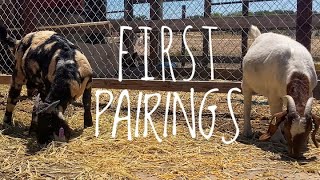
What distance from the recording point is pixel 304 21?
547 cm

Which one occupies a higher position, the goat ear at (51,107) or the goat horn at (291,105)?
the goat horn at (291,105)

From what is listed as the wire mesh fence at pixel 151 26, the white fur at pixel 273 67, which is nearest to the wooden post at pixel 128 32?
the wire mesh fence at pixel 151 26

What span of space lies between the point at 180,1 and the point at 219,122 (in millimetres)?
2050

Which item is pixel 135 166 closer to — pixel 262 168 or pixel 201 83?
pixel 262 168

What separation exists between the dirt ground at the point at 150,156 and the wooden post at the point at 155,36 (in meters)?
2.19

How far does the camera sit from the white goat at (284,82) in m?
3.88

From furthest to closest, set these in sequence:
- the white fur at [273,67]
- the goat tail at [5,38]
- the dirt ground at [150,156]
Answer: the goat tail at [5,38] → the white fur at [273,67] → the dirt ground at [150,156]

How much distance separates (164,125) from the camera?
5207 millimetres

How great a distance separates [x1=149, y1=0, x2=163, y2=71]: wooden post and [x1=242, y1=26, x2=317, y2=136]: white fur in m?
2.30

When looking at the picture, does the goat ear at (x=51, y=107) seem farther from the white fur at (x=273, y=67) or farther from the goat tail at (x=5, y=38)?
the white fur at (x=273, y=67)

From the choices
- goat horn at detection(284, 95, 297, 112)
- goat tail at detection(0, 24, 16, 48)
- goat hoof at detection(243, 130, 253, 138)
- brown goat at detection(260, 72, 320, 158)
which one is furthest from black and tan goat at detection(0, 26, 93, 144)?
goat horn at detection(284, 95, 297, 112)

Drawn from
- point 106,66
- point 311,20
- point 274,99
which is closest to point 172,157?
point 274,99

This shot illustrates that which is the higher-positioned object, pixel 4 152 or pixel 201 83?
pixel 201 83

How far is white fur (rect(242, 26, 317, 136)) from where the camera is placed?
4.35 m
